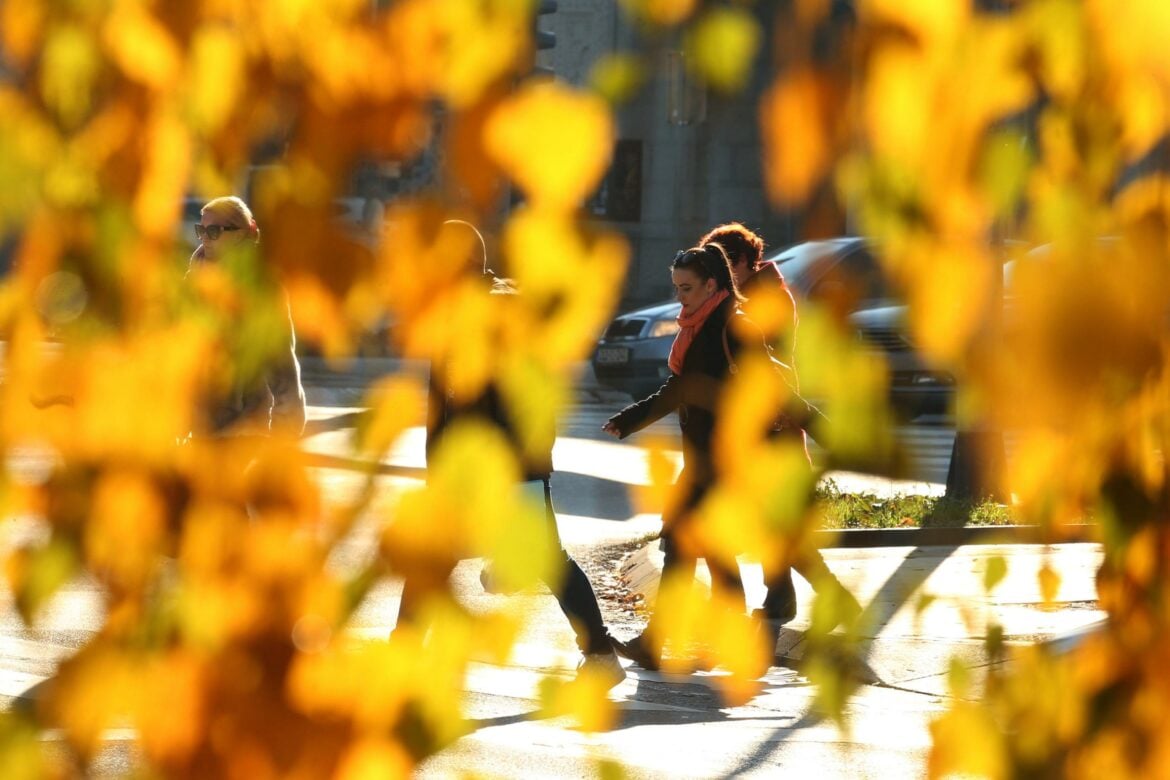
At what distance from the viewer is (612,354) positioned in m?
22.2

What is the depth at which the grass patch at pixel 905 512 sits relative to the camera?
1229cm

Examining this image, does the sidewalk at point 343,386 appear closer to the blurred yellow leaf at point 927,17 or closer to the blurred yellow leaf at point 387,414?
the blurred yellow leaf at point 387,414

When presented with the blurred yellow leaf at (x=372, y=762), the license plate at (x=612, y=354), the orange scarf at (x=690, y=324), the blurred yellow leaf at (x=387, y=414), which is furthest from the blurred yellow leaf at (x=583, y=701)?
the license plate at (x=612, y=354)

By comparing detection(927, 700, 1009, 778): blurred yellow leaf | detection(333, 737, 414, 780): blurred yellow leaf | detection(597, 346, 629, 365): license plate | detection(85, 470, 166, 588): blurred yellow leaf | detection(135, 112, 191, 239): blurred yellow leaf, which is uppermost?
detection(135, 112, 191, 239): blurred yellow leaf

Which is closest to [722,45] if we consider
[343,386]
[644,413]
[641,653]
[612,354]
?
[644,413]

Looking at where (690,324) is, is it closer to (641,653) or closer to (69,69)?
(641,653)

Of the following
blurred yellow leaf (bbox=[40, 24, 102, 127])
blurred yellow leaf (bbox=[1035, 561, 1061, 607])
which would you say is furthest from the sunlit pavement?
blurred yellow leaf (bbox=[40, 24, 102, 127])

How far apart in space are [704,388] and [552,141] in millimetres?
6944

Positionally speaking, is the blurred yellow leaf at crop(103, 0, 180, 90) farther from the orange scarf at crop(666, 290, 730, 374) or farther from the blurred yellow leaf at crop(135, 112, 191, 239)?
the orange scarf at crop(666, 290, 730, 374)

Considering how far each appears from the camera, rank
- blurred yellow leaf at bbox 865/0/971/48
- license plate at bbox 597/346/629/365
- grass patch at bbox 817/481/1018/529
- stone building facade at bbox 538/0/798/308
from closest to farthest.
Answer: blurred yellow leaf at bbox 865/0/971/48
grass patch at bbox 817/481/1018/529
license plate at bbox 597/346/629/365
stone building facade at bbox 538/0/798/308

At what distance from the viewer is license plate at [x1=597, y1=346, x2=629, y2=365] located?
2208 cm

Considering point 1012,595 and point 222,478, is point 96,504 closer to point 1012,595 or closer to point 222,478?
point 222,478

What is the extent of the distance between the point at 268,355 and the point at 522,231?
0.30 metres

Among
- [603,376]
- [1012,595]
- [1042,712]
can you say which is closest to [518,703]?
[1012,595]
